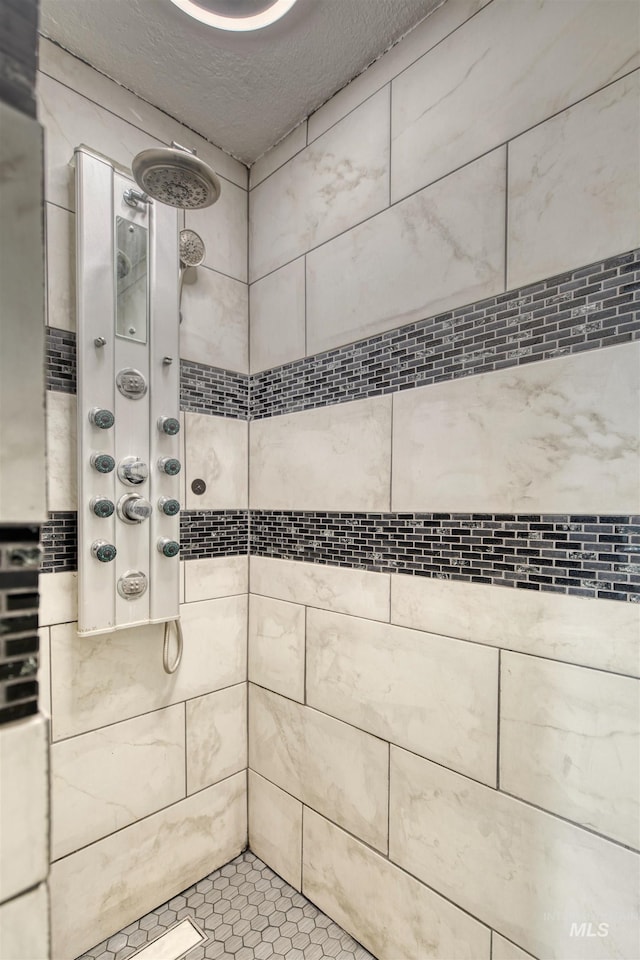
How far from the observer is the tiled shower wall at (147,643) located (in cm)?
121

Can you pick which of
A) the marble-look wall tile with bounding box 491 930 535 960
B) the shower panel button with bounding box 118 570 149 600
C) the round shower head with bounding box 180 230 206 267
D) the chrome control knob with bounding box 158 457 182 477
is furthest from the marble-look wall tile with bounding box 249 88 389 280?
the marble-look wall tile with bounding box 491 930 535 960

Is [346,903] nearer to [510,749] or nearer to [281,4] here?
[510,749]

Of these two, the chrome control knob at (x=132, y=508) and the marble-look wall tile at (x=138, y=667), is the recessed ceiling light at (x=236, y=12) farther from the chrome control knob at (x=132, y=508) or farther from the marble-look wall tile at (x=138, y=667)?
the marble-look wall tile at (x=138, y=667)

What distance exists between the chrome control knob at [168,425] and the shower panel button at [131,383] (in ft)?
0.29

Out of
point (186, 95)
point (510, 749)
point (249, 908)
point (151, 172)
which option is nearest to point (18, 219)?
point (151, 172)

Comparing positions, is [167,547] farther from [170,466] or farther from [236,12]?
[236,12]

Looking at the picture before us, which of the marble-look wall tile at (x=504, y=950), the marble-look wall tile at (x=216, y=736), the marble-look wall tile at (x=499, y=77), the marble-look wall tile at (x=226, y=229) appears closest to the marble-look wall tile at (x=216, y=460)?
the marble-look wall tile at (x=226, y=229)

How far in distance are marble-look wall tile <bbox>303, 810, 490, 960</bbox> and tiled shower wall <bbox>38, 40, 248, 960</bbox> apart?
376 millimetres

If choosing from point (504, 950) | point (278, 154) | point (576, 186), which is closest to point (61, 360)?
point (278, 154)

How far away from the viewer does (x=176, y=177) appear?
1025mm

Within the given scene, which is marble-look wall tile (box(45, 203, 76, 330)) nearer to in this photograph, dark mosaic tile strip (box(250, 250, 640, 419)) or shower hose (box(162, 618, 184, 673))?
dark mosaic tile strip (box(250, 250, 640, 419))

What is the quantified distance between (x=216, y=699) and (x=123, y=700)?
0.33 m

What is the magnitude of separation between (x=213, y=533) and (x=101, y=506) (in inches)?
16.8

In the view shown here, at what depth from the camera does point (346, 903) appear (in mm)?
1299
